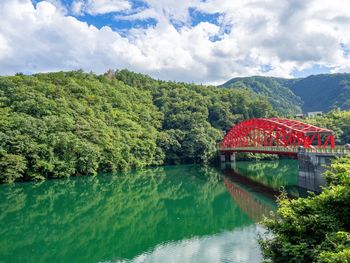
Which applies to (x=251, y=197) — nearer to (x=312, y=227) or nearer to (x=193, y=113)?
(x=312, y=227)

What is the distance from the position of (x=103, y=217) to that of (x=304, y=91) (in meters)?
180

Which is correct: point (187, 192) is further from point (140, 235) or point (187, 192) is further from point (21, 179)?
point (21, 179)

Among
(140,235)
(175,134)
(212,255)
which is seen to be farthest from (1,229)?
(175,134)

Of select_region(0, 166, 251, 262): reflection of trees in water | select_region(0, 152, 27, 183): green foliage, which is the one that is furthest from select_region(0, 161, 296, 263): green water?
select_region(0, 152, 27, 183): green foliage

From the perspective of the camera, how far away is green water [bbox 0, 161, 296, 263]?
13.8 m

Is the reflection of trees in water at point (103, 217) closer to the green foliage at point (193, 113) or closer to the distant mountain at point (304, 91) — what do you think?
the green foliage at point (193, 113)

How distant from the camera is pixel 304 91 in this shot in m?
182

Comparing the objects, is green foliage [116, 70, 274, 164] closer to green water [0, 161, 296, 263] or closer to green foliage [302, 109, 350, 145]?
green foliage [302, 109, 350, 145]

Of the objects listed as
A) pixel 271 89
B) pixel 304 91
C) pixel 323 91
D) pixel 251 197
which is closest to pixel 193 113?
pixel 251 197

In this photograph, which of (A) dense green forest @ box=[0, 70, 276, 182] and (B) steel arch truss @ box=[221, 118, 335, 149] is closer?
(B) steel arch truss @ box=[221, 118, 335, 149]

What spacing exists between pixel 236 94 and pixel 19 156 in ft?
167

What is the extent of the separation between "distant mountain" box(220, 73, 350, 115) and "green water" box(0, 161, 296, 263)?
11403 cm

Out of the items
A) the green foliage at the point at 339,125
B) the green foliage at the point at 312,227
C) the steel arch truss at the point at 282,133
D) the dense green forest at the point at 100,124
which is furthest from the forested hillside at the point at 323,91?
the green foliage at the point at 312,227

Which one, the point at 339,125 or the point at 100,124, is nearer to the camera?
the point at 100,124
